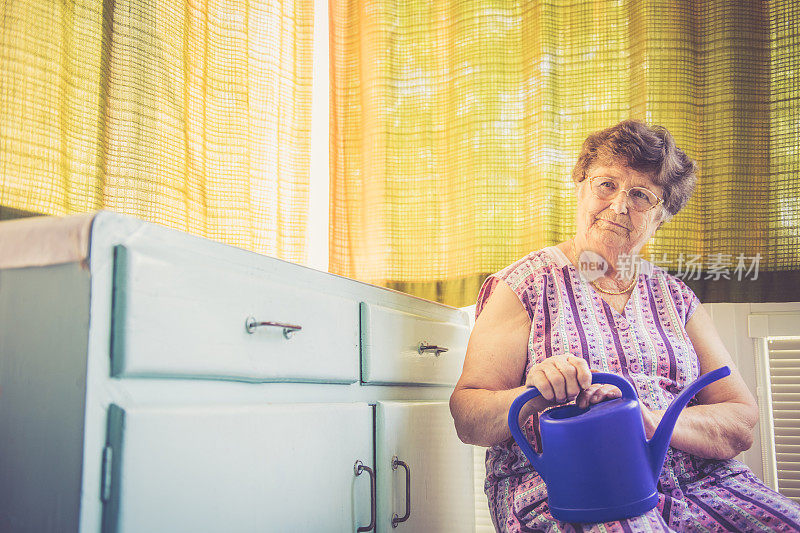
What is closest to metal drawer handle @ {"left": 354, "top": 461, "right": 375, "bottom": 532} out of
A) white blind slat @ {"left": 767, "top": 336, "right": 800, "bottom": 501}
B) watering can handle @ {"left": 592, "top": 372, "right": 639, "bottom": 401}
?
watering can handle @ {"left": 592, "top": 372, "right": 639, "bottom": 401}

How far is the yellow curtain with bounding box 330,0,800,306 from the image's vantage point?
5.25 feet

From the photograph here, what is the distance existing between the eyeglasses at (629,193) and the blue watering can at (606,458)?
55cm

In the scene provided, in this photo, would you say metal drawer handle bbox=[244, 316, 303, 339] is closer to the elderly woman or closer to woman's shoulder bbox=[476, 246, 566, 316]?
the elderly woman

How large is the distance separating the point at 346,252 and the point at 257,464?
1.02 meters

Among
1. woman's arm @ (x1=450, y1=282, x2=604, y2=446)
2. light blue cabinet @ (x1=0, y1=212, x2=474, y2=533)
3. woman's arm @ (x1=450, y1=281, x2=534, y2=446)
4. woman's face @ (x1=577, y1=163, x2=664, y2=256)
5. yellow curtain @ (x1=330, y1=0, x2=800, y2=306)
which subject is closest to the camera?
light blue cabinet @ (x1=0, y1=212, x2=474, y2=533)

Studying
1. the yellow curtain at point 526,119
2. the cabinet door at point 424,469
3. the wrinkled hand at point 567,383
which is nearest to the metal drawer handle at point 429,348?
the cabinet door at point 424,469

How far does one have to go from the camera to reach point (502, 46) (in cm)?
180

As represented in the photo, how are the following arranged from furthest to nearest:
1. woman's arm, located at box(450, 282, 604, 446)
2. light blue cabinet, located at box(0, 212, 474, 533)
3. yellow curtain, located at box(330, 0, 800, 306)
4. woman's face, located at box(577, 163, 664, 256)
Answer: yellow curtain, located at box(330, 0, 800, 306) < woman's face, located at box(577, 163, 664, 256) < woman's arm, located at box(450, 282, 604, 446) < light blue cabinet, located at box(0, 212, 474, 533)

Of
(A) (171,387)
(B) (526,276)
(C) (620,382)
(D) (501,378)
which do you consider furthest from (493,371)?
Result: (A) (171,387)

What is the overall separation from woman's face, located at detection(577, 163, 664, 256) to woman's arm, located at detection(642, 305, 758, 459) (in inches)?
11.0

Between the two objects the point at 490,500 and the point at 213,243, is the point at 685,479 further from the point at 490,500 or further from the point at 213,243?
the point at 213,243

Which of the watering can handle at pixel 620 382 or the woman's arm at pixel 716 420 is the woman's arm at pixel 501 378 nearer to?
the watering can handle at pixel 620 382

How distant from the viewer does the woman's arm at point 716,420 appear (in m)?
1.09

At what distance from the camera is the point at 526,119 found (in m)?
1.76
